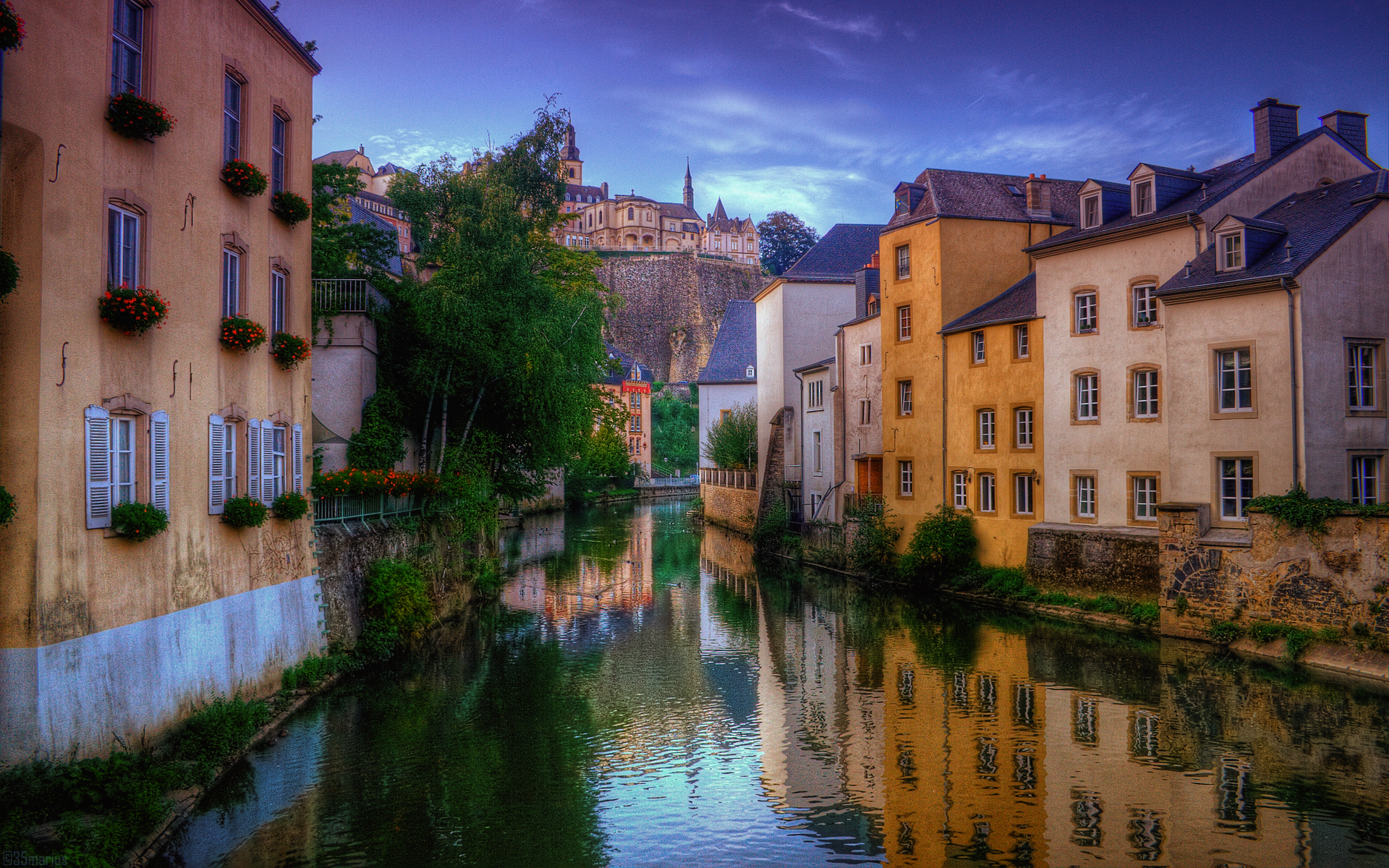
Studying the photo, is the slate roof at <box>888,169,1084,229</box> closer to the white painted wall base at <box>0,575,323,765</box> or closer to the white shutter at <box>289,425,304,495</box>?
the white shutter at <box>289,425,304,495</box>

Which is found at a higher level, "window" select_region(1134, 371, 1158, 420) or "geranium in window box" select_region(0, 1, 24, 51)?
"geranium in window box" select_region(0, 1, 24, 51)

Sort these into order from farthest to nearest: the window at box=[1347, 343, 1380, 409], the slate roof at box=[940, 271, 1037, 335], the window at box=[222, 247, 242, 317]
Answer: the slate roof at box=[940, 271, 1037, 335], the window at box=[1347, 343, 1380, 409], the window at box=[222, 247, 242, 317]

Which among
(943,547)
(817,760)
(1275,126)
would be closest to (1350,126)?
(1275,126)

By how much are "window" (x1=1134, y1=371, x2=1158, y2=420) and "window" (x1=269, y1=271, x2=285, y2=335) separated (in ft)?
58.5

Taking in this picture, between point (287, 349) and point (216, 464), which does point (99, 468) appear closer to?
point (216, 464)

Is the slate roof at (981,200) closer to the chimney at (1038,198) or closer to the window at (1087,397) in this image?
the chimney at (1038,198)

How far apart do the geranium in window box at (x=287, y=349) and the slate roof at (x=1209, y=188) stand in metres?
17.6

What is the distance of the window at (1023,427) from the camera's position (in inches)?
963

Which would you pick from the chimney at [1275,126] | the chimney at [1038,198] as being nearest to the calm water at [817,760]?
the chimney at [1275,126]

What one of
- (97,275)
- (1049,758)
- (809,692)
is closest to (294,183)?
(97,275)

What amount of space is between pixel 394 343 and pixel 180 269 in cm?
1185

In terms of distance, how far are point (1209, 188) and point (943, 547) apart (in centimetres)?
1073

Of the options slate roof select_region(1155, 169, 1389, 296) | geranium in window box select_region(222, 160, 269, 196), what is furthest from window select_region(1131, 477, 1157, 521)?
geranium in window box select_region(222, 160, 269, 196)

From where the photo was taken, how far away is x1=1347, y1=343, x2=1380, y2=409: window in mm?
18266
